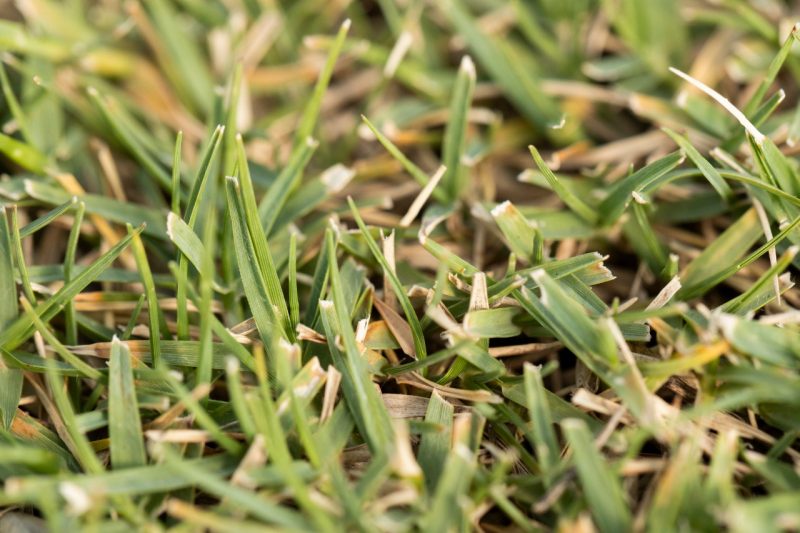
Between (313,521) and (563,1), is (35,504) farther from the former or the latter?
(563,1)

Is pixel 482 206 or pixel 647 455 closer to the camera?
pixel 647 455

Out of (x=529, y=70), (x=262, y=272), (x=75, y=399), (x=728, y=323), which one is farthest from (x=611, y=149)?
(x=75, y=399)

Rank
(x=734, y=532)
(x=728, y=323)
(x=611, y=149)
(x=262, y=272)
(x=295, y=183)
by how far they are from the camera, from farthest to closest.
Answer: (x=611, y=149)
(x=295, y=183)
(x=262, y=272)
(x=728, y=323)
(x=734, y=532)

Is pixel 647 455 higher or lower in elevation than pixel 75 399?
lower

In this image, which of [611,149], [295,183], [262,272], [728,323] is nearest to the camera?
[728,323]

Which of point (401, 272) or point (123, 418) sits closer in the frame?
point (123, 418)

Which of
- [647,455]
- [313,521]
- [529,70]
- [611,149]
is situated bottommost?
[647,455]

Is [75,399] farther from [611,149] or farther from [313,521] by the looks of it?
[611,149]
